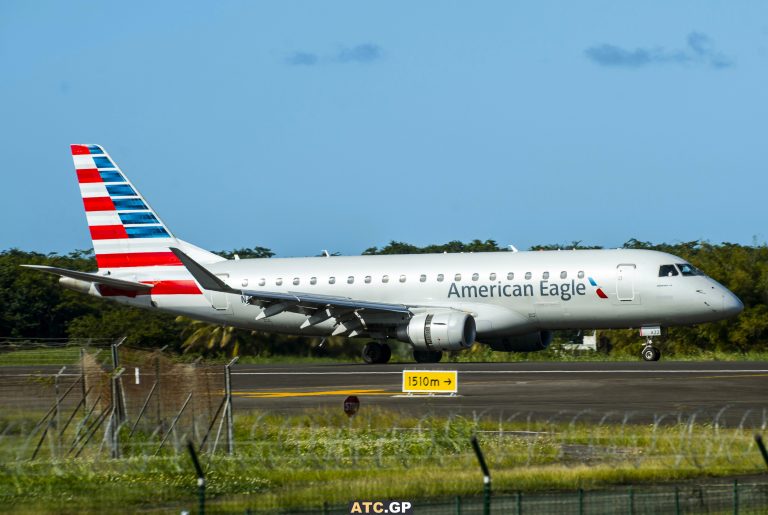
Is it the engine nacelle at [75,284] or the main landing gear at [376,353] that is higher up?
the engine nacelle at [75,284]

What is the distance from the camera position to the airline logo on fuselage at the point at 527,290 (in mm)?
44500

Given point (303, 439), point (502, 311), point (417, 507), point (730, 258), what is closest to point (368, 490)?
point (417, 507)

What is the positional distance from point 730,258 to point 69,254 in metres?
52.8

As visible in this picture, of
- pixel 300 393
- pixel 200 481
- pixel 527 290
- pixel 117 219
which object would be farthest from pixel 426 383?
pixel 117 219

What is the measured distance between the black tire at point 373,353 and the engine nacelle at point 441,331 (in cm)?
343

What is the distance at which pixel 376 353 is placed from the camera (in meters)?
48.6

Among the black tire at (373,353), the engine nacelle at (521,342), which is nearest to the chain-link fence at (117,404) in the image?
the black tire at (373,353)

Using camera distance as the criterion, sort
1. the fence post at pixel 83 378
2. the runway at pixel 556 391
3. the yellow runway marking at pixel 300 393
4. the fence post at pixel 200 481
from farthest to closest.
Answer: the yellow runway marking at pixel 300 393, the runway at pixel 556 391, the fence post at pixel 83 378, the fence post at pixel 200 481

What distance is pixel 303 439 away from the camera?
22.9 m

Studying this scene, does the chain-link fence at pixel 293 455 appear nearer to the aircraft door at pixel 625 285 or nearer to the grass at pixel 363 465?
the grass at pixel 363 465

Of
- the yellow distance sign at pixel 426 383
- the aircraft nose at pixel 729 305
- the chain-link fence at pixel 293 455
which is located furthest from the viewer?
the aircraft nose at pixel 729 305

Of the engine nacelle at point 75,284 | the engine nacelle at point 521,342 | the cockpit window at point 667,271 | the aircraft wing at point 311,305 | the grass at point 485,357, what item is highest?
the cockpit window at point 667,271

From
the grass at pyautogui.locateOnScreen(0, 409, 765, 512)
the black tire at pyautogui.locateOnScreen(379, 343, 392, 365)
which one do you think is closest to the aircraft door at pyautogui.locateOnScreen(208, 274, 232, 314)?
the black tire at pyautogui.locateOnScreen(379, 343, 392, 365)

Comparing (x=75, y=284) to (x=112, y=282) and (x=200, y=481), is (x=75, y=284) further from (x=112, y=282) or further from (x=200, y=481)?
(x=200, y=481)
